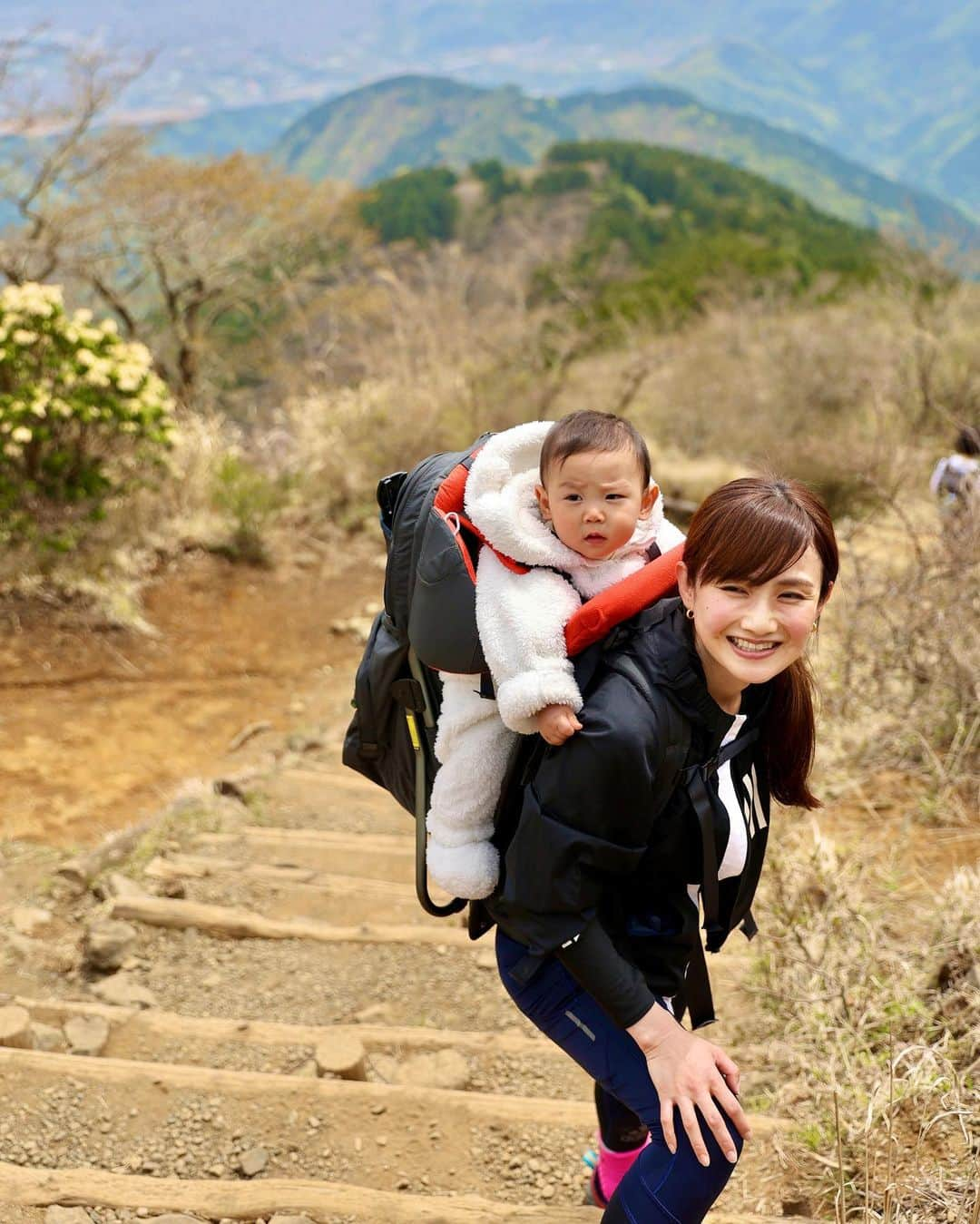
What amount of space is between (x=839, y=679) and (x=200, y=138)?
7671 inches

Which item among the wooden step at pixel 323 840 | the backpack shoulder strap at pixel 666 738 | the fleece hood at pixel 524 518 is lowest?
the wooden step at pixel 323 840

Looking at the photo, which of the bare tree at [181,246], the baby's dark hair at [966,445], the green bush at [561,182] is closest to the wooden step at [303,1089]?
the baby's dark hair at [966,445]

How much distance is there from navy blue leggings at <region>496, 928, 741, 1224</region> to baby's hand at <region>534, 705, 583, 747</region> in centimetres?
40

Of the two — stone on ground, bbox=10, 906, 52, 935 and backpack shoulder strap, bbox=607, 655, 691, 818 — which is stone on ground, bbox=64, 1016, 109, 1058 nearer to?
stone on ground, bbox=10, 906, 52, 935

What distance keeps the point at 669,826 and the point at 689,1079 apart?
1.08 ft

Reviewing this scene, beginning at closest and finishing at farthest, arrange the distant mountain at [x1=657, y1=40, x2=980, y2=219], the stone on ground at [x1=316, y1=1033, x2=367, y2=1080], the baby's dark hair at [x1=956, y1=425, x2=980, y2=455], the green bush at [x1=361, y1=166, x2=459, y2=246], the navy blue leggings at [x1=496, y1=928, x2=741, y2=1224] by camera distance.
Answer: the navy blue leggings at [x1=496, y1=928, x2=741, y2=1224] < the stone on ground at [x1=316, y1=1033, x2=367, y2=1080] < the baby's dark hair at [x1=956, y1=425, x2=980, y2=455] < the green bush at [x1=361, y1=166, x2=459, y2=246] < the distant mountain at [x1=657, y1=40, x2=980, y2=219]

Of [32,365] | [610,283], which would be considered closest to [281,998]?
[32,365]

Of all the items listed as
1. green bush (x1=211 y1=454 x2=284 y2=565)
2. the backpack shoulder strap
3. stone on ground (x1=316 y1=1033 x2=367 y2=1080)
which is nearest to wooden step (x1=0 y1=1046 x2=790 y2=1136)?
stone on ground (x1=316 y1=1033 x2=367 y2=1080)

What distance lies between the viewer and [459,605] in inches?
58.2

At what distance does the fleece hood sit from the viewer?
4.86ft

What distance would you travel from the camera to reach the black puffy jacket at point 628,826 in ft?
4.39

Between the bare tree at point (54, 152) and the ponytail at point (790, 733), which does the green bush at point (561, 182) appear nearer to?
the bare tree at point (54, 152)

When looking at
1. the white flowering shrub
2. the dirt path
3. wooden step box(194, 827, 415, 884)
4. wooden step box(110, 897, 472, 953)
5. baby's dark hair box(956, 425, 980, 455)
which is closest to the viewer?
wooden step box(110, 897, 472, 953)

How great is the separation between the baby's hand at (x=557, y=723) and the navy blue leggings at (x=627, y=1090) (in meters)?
0.40
